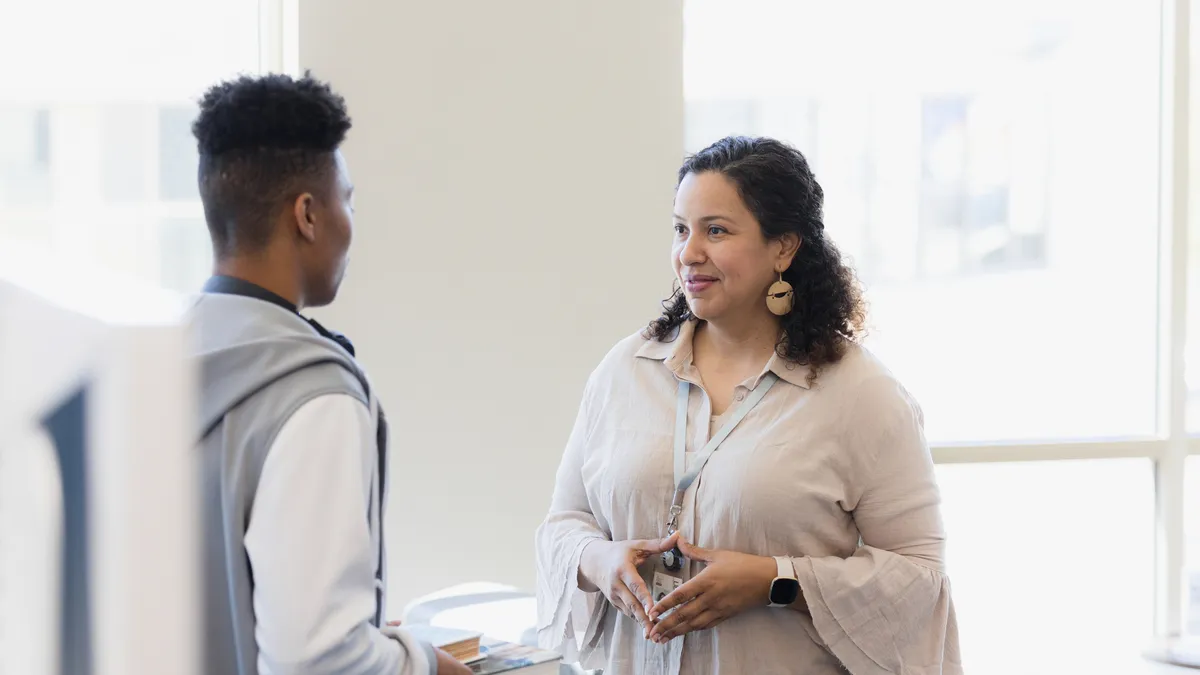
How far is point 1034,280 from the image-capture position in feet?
14.2

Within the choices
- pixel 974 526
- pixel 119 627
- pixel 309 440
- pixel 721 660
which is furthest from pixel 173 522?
pixel 974 526

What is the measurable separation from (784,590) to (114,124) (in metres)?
2.66

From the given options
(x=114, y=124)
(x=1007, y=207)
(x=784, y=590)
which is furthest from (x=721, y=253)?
(x=1007, y=207)

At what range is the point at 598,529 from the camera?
2.16 m

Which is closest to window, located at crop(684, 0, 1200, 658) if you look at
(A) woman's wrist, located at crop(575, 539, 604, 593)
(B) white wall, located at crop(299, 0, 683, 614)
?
(B) white wall, located at crop(299, 0, 683, 614)

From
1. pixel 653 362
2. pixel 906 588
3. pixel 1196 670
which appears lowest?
pixel 1196 670

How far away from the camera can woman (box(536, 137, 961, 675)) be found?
192 centimetres

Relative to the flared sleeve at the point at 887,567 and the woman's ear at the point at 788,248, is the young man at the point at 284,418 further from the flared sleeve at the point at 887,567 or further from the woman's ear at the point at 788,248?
the woman's ear at the point at 788,248

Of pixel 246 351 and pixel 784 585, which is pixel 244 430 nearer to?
pixel 246 351

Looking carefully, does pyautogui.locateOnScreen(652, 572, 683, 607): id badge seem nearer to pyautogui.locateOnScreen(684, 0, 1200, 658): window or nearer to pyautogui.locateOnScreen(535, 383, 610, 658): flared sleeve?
pyautogui.locateOnScreen(535, 383, 610, 658): flared sleeve

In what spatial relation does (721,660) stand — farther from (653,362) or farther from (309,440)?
(309,440)

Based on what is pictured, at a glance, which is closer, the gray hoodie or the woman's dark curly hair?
the gray hoodie

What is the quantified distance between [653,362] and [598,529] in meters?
0.32

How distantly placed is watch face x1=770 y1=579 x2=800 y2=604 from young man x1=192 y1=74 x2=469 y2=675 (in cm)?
66
